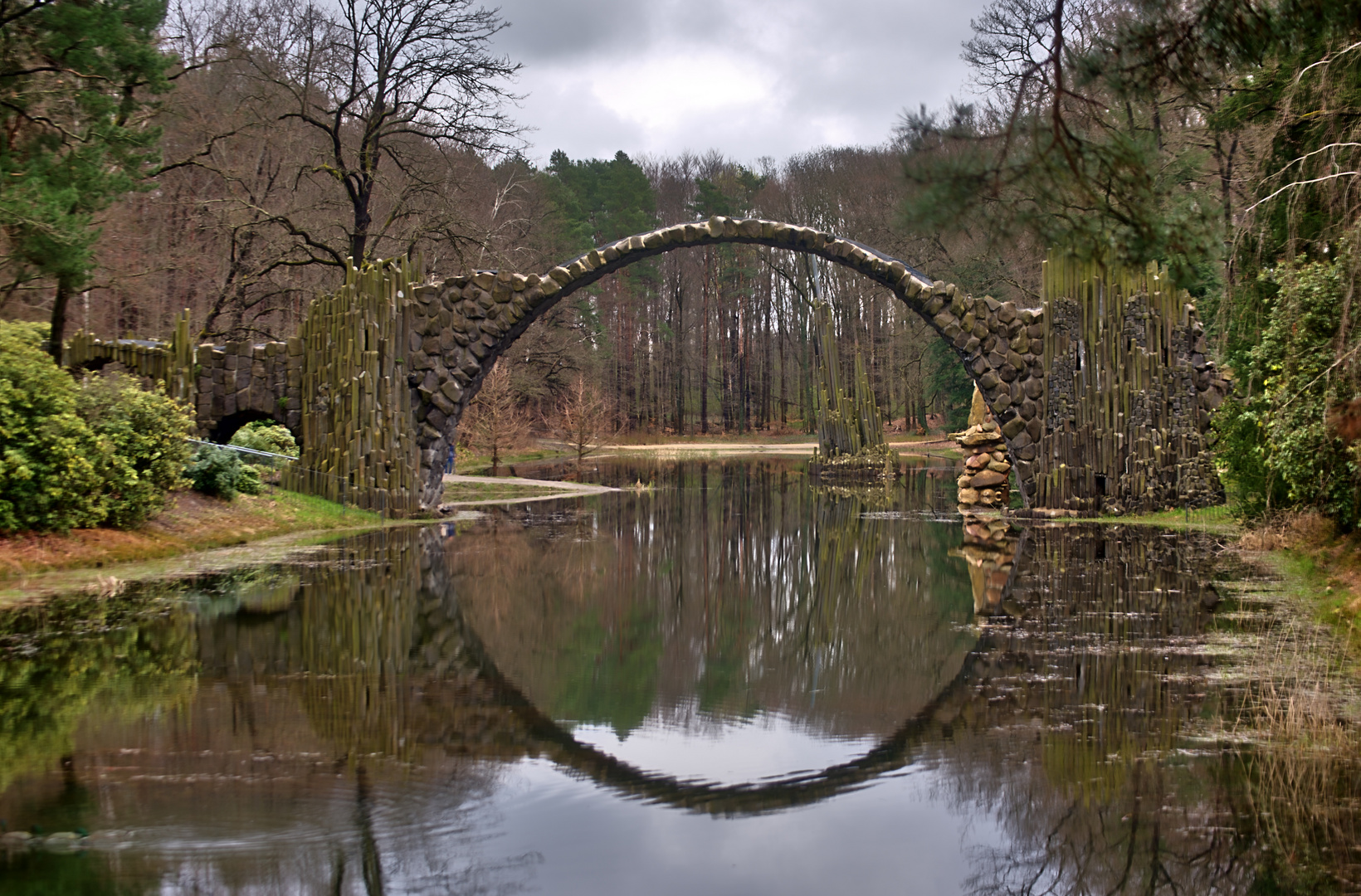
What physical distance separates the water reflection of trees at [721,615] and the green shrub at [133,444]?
371 cm

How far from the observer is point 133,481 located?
539 inches

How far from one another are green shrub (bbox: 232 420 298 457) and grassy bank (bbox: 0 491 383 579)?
4.27 ft

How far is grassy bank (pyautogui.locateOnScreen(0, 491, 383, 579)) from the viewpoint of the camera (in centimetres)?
1242

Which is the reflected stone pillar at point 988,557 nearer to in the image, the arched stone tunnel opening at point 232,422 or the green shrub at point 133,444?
the green shrub at point 133,444

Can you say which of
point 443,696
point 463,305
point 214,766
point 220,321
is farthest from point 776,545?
point 220,321

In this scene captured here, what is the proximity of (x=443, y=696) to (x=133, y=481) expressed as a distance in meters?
8.16

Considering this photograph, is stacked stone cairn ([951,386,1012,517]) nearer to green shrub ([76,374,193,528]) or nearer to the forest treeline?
the forest treeline

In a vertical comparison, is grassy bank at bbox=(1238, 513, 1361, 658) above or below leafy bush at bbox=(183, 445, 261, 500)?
below

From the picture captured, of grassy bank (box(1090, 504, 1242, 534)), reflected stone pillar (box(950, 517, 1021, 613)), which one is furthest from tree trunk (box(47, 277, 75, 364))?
grassy bank (box(1090, 504, 1242, 534))

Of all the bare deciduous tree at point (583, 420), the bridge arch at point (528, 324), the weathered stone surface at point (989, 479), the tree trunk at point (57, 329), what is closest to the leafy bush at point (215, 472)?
the bridge arch at point (528, 324)

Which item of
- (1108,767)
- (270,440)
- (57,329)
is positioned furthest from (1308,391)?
(57,329)

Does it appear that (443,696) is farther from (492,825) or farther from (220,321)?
(220,321)

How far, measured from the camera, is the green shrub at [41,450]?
1248 centimetres

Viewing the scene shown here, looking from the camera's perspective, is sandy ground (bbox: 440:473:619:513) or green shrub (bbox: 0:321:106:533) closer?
green shrub (bbox: 0:321:106:533)
